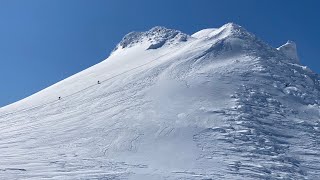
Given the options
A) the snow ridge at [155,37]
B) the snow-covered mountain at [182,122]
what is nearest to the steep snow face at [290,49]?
the snow-covered mountain at [182,122]

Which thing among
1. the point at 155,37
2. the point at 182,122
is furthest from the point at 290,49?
the point at 182,122

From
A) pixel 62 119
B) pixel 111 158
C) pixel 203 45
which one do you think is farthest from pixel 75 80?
pixel 111 158

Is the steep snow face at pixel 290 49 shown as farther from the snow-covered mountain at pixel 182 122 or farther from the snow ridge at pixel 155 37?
the snow ridge at pixel 155 37

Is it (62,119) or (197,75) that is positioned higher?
(197,75)

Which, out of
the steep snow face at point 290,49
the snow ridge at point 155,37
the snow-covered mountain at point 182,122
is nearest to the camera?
the snow-covered mountain at point 182,122

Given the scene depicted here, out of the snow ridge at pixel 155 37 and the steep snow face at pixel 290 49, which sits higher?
the snow ridge at pixel 155 37

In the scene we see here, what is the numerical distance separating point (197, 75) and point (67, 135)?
15775 millimetres

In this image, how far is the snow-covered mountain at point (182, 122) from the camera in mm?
30641

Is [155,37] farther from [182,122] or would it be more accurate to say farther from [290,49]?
[182,122]

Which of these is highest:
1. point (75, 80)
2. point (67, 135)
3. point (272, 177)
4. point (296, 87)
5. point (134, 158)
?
point (75, 80)

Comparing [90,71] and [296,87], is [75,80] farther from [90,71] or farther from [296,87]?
[296,87]

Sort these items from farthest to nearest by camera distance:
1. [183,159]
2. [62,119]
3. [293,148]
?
[62,119], [293,148], [183,159]

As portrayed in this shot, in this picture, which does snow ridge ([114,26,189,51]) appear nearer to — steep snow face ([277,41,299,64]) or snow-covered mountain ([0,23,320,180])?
steep snow face ([277,41,299,64])

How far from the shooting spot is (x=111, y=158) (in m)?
32.2
